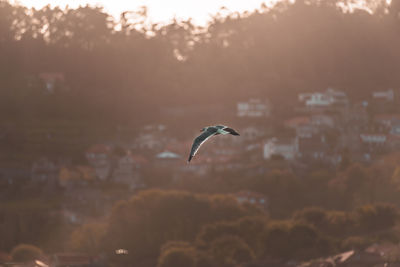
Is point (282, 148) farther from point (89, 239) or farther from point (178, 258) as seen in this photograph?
point (178, 258)

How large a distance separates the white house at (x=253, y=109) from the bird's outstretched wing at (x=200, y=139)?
9539 cm

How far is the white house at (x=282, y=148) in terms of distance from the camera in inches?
4232

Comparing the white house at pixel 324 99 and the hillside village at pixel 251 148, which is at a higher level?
→ the white house at pixel 324 99

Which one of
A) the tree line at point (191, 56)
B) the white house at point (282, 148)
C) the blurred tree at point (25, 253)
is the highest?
the tree line at point (191, 56)

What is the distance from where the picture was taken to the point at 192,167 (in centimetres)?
10538

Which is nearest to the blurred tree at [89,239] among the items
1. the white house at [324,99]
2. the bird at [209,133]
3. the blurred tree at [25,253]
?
the blurred tree at [25,253]

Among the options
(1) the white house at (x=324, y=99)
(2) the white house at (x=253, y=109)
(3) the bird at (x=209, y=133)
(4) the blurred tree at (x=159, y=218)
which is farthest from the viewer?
(1) the white house at (x=324, y=99)

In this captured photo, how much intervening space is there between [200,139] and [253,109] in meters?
96.7

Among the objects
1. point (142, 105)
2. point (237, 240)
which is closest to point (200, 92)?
point (142, 105)

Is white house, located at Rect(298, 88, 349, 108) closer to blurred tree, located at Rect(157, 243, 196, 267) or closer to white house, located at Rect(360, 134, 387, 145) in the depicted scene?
white house, located at Rect(360, 134, 387, 145)

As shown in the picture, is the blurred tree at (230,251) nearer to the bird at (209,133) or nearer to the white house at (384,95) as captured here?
the bird at (209,133)

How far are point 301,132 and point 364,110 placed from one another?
486 inches

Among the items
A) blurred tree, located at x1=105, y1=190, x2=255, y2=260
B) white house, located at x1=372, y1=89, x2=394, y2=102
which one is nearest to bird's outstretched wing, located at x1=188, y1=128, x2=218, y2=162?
blurred tree, located at x1=105, y1=190, x2=255, y2=260

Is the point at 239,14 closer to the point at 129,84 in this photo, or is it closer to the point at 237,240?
the point at 129,84
